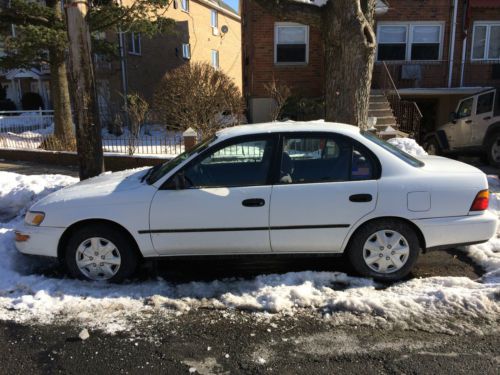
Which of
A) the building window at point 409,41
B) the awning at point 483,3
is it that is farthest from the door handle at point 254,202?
the awning at point 483,3

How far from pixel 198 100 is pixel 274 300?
1037 centimetres

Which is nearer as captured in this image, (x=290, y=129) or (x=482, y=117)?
(x=290, y=129)

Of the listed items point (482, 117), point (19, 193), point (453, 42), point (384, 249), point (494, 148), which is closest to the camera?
point (384, 249)

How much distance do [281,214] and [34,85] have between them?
28.5m

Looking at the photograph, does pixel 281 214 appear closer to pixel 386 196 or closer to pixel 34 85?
pixel 386 196

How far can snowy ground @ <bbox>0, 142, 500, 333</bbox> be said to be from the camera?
378 cm

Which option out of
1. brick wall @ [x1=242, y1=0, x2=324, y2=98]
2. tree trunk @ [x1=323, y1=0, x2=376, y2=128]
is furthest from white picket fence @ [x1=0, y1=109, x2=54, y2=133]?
tree trunk @ [x1=323, y1=0, x2=376, y2=128]

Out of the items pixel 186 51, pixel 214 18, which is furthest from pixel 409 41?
pixel 214 18

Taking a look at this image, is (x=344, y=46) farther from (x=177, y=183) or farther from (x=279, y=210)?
(x=177, y=183)

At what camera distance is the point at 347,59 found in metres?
7.52

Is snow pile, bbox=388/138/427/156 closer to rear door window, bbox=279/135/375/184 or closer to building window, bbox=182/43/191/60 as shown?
rear door window, bbox=279/135/375/184

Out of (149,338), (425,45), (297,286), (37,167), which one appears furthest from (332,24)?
(425,45)

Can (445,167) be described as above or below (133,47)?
below

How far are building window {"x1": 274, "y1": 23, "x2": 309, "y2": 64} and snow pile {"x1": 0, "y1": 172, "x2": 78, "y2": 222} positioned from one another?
12005 mm
